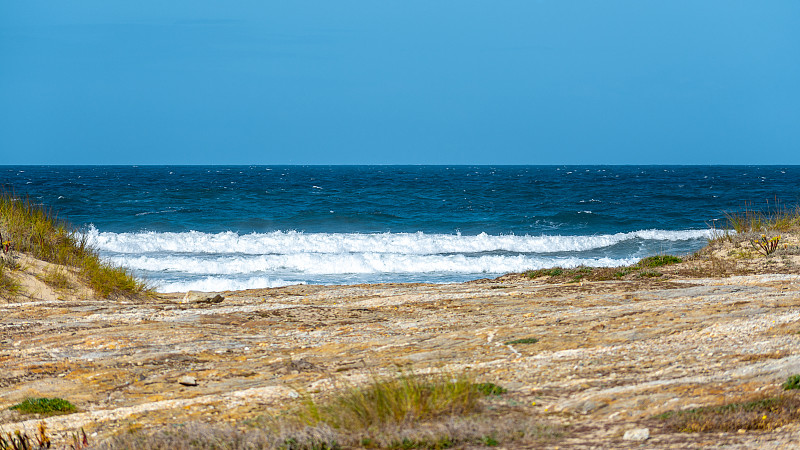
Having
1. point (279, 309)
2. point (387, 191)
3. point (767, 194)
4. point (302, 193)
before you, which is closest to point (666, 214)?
point (767, 194)

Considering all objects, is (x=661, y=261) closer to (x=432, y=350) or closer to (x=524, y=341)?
(x=524, y=341)

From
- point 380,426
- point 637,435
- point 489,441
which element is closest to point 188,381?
point 380,426

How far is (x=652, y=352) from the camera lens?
5.96 m

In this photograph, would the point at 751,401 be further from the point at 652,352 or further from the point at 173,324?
the point at 173,324

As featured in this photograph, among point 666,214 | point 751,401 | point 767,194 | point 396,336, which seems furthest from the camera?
point 767,194

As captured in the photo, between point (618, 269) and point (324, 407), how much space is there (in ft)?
30.7

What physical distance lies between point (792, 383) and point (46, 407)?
5.65 metres

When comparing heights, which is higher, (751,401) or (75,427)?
(751,401)

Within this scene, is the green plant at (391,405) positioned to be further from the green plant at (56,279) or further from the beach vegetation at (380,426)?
the green plant at (56,279)

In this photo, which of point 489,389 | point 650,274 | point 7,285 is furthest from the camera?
point 650,274

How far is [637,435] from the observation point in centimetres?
391

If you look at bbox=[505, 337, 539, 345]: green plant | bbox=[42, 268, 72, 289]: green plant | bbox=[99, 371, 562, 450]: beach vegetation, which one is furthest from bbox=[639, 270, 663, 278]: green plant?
bbox=[42, 268, 72, 289]: green plant

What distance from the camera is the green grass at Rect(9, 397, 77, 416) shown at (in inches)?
207

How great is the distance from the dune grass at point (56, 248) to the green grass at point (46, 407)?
5399 mm
